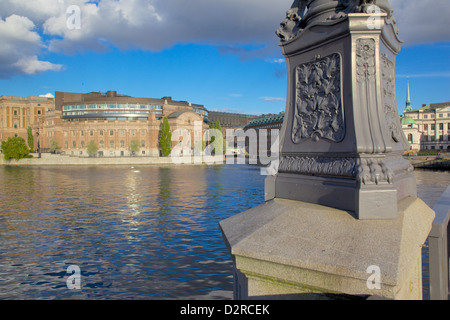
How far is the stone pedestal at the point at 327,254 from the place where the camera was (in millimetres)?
2873

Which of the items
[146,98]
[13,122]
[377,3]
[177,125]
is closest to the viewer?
[377,3]

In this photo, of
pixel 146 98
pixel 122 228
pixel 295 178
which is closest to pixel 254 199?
pixel 122 228

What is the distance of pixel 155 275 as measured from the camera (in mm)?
8406

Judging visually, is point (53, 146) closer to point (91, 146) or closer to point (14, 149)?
point (91, 146)

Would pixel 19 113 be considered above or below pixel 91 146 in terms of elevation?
above

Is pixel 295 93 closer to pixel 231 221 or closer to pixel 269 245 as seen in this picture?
pixel 231 221

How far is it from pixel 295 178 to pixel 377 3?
7.78ft

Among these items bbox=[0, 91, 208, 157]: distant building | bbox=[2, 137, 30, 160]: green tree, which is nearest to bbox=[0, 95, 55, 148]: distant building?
bbox=[0, 91, 208, 157]: distant building

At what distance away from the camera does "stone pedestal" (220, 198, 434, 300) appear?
2.87 meters

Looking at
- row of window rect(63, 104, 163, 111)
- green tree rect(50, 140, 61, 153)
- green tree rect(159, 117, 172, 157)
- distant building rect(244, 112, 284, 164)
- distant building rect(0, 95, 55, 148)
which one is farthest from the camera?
distant building rect(0, 95, 55, 148)

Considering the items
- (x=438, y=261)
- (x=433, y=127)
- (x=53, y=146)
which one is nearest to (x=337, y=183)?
(x=438, y=261)

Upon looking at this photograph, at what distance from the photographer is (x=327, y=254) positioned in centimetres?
312

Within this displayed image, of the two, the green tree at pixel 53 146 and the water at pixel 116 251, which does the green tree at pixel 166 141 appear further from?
the water at pixel 116 251

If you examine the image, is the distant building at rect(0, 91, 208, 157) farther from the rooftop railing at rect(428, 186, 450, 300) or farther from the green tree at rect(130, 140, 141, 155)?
the rooftop railing at rect(428, 186, 450, 300)
